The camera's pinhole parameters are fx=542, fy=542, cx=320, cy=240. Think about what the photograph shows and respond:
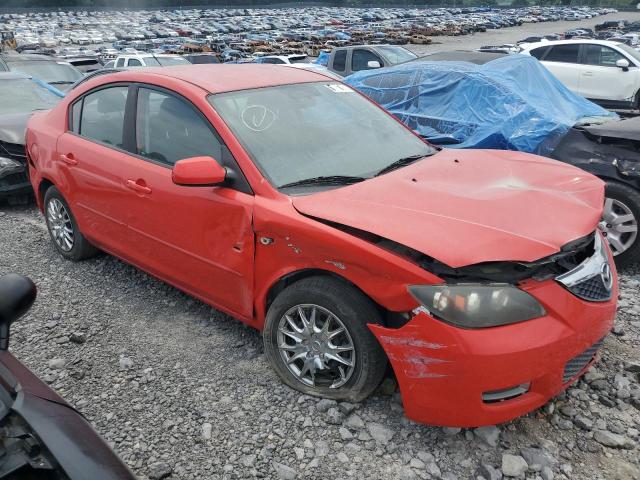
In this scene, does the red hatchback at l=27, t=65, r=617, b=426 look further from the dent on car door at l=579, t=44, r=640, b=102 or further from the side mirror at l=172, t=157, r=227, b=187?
the dent on car door at l=579, t=44, r=640, b=102

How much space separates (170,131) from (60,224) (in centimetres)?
186

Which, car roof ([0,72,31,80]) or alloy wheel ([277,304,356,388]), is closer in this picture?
alloy wheel ([277,304,356,388])

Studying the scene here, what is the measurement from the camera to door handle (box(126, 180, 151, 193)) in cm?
336

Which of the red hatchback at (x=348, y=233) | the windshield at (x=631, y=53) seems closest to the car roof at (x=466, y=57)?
the red hatchback at (x=348, y=233)

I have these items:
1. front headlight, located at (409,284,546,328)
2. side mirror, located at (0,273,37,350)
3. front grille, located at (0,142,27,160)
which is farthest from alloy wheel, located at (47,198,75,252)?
front headlight, located at (409,284,546,328)

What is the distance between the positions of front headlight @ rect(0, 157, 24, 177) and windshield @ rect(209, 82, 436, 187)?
13.5 feet

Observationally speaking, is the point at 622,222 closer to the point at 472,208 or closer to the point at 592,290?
the point at 592,290

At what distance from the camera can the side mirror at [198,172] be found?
278 centimetres

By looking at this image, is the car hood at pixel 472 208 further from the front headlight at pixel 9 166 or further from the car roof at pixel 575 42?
the car roof at pixel 575 42

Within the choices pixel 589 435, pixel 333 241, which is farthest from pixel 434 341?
pixel 589 435

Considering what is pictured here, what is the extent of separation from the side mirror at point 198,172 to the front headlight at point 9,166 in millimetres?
4276

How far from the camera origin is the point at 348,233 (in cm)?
248

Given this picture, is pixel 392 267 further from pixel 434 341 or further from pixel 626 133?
pixel 626 133

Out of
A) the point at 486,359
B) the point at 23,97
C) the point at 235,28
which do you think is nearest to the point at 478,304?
the point at 486,359
